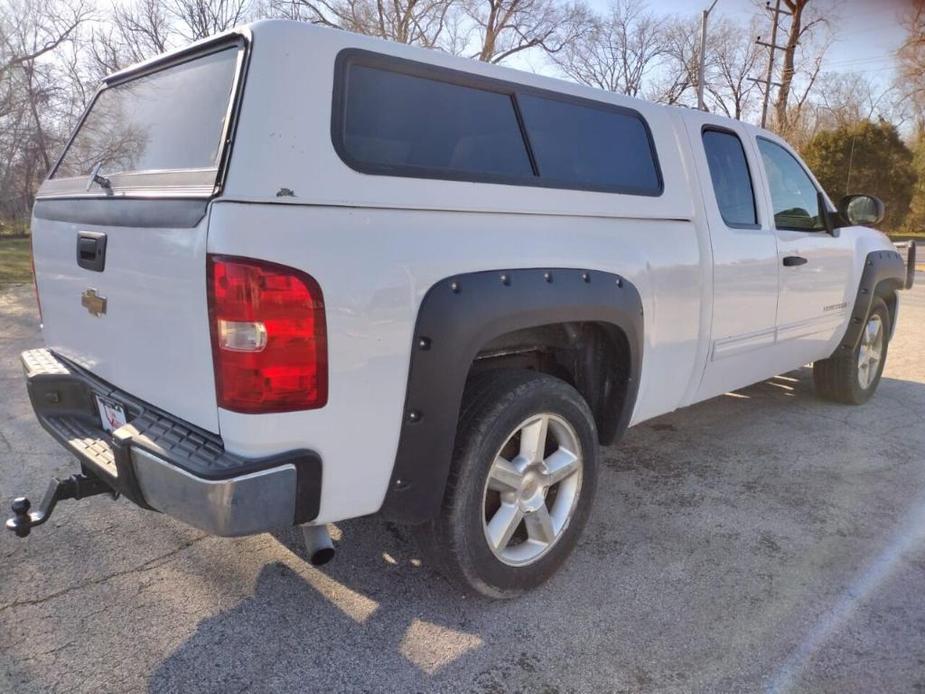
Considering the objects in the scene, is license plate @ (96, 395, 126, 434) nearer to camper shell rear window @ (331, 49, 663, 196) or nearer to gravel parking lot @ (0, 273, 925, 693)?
gravel parking lot @ (0, 273, 925, 693)

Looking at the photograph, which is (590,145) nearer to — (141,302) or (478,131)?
(478,131)

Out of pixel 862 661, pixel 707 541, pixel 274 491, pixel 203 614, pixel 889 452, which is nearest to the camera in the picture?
pixel 274 491

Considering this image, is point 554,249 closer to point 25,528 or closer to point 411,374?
point 411,374

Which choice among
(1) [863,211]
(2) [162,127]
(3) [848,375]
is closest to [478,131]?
(2) [162,127]

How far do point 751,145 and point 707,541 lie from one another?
2267 mm

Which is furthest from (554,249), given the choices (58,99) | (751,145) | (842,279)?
(58,99)

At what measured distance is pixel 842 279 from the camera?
4684mm

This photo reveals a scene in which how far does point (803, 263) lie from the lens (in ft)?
13.7

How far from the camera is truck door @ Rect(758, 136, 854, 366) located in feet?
13.4

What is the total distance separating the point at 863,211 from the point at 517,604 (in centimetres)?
351

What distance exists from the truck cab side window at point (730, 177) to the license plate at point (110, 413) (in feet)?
9.53

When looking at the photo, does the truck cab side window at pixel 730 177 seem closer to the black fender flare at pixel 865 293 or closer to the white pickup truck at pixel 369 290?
the white pickup truck at pixel 369 290

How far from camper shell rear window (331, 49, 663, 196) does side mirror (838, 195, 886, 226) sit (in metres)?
2.03

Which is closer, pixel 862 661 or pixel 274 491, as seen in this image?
pixel 274 491
